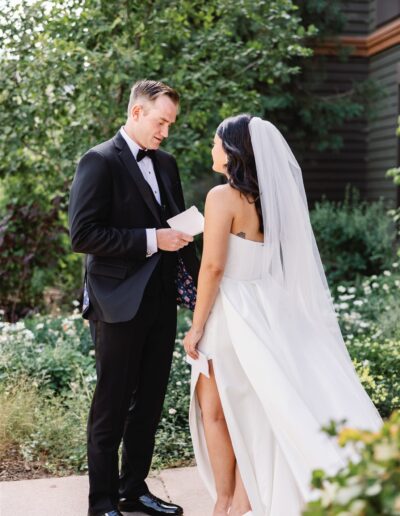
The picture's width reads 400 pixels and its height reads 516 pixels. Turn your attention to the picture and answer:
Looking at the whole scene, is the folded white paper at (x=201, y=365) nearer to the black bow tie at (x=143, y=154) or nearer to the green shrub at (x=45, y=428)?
the black bow tie at (x=143, y=154)

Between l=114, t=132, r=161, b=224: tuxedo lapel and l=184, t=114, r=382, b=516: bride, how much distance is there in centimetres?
35

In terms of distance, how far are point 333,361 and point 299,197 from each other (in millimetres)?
775

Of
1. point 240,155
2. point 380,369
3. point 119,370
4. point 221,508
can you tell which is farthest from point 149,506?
point 380,369

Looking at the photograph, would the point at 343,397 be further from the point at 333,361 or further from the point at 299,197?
the point at 299,197

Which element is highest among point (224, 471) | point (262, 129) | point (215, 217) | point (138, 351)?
point (262, 129)

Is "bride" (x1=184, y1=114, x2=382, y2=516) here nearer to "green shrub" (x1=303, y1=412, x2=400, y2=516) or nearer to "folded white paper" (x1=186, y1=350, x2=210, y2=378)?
"folded white paper" (x1=186, y1=350, x2=210, y2=378)

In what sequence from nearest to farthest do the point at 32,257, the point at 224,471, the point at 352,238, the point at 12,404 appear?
the point at 224,471
the point at 12,404
the point at 32,257
the point at 352,238

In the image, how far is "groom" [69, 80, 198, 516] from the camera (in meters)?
3.30

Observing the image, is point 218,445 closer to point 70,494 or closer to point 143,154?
point 70,494

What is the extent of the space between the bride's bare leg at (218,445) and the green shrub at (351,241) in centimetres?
576

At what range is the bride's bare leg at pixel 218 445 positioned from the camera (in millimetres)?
3387

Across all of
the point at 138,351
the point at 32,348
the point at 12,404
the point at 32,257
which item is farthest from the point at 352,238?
the point at 138,351

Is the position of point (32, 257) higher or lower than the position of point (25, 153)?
lower

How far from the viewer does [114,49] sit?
6.00m
